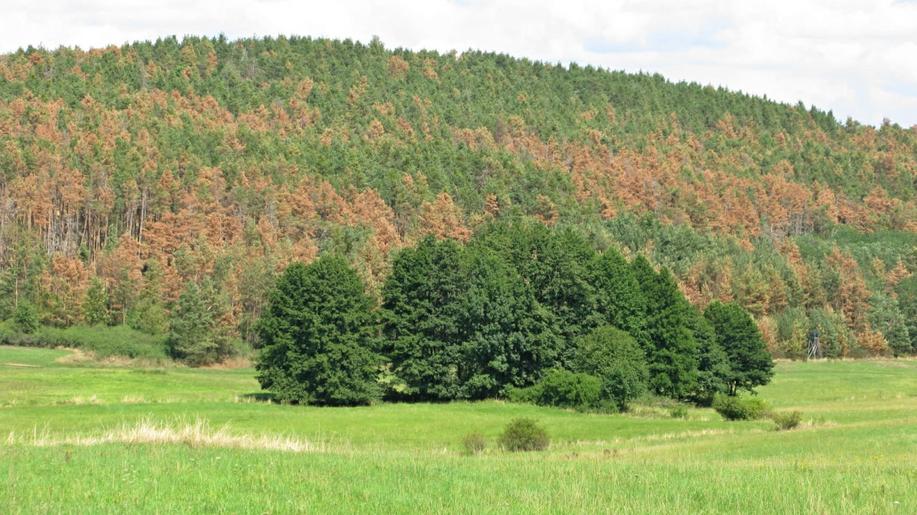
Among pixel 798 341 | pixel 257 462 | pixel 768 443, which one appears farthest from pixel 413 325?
pixel 798 341

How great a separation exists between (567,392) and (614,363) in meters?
4.88

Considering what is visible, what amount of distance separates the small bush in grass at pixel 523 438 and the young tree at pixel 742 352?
171 ft

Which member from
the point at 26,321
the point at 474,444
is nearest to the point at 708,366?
the point at 474,444

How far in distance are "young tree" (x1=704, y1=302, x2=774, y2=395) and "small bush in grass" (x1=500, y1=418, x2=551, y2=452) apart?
5211cm

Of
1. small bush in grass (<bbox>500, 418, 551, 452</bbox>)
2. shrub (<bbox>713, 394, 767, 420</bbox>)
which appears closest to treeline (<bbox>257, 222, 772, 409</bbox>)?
shrub (<bbox>713, 394, 767, 420</bbox>)

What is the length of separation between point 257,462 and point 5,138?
577 feet

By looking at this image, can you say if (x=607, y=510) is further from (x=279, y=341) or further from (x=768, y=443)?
(x=279, y=341)

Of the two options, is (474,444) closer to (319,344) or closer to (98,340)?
(319,344)

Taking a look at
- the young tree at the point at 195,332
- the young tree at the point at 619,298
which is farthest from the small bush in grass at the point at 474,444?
the young tree at the point at 195,332

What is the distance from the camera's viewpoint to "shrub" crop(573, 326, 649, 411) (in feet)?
268

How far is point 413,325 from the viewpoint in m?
86.8

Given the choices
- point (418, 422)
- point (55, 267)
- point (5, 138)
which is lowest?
point (418, 422)

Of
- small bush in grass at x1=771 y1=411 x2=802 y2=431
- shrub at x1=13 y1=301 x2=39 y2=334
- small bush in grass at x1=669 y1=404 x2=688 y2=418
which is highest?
shrub at x1=13 y1=301 x2=39 y2=334

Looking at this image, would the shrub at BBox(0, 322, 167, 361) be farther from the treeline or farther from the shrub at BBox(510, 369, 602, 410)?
the shrub at BBox(510, 369, 602, 410)
